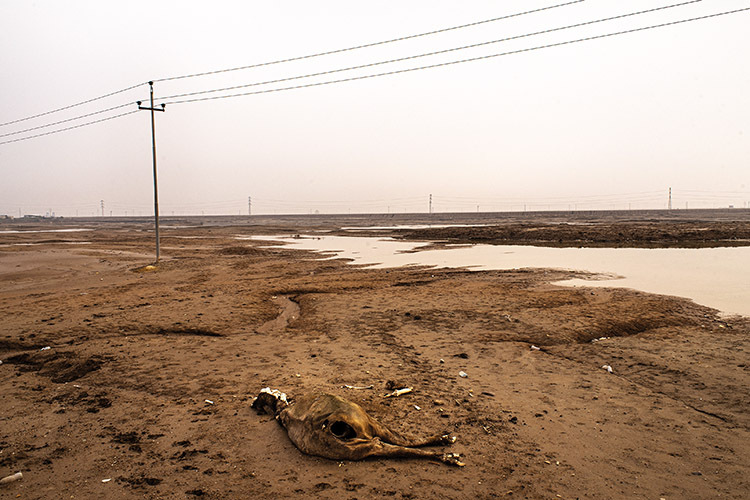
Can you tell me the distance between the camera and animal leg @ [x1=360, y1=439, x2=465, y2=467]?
499 centimetres

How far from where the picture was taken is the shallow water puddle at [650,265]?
1495 cm

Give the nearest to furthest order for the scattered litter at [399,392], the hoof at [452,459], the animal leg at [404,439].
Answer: the hoof at [452,459], the animal leg at [404,439], the scattered litter at [399,392]

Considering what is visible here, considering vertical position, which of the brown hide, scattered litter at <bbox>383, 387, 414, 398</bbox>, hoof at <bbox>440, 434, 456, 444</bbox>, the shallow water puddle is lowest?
hoof at <bbox>440, 434, 456, 444</bbox>

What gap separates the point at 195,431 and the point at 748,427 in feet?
23.7

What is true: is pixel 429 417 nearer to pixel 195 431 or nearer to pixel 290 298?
pixel 195 431

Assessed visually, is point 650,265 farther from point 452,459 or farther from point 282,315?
point 452,459

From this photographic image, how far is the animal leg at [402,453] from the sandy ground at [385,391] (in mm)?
98

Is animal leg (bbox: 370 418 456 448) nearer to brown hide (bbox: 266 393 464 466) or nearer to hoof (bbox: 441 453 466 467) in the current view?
brown hide (bbox: 266 393 464 466)

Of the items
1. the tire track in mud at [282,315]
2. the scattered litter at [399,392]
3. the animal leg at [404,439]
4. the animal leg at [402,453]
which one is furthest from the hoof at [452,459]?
the tire track in mud at [282,315]

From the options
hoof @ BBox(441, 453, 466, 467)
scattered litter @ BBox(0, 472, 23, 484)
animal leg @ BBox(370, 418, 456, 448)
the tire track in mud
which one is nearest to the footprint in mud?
scattered litter @ BBox(0, 472, 23, 484)

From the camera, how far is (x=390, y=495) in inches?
171

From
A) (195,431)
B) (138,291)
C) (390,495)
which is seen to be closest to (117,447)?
(195,431)

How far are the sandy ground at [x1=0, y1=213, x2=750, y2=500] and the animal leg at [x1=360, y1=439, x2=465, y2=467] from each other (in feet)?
0.32

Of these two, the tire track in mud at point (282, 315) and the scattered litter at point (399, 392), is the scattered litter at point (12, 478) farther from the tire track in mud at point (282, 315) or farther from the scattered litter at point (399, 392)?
the tire track in mud at point (282, 315)
